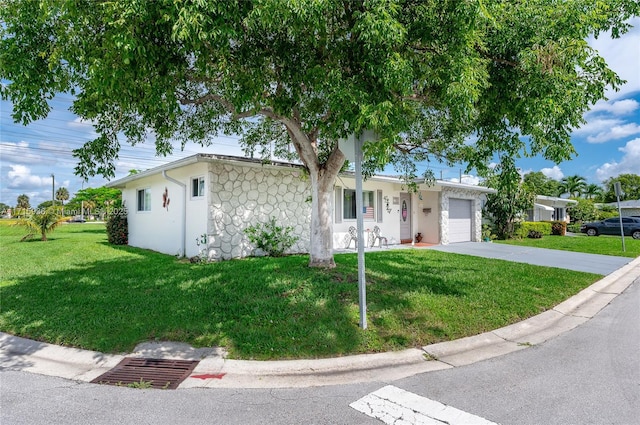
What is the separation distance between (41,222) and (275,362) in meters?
18.3

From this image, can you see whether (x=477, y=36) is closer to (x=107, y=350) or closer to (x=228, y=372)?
(x=228, y=372)

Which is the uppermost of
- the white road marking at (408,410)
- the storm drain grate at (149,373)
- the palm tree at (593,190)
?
the palm tree at (593,190)

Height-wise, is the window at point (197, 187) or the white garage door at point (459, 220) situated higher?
the window at point (197, 187)

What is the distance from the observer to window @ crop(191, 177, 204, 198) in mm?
11008

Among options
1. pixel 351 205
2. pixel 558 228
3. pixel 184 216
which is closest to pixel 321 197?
pixel 184 216

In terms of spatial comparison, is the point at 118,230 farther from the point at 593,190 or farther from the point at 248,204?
the point at 593,190

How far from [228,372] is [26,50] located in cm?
518

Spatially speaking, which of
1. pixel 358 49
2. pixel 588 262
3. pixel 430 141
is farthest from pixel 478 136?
pixel 588 262

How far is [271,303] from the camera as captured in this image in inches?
227

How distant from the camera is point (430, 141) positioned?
939cm

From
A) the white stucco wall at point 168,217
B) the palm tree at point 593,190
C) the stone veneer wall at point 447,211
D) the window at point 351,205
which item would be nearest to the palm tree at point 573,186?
the palm tree at point 593,190

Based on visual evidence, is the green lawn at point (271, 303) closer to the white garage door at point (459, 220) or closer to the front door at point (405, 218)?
the front door at point (405, 218)

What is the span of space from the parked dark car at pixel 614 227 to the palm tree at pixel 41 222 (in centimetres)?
3322

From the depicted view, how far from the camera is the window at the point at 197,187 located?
1101cm
